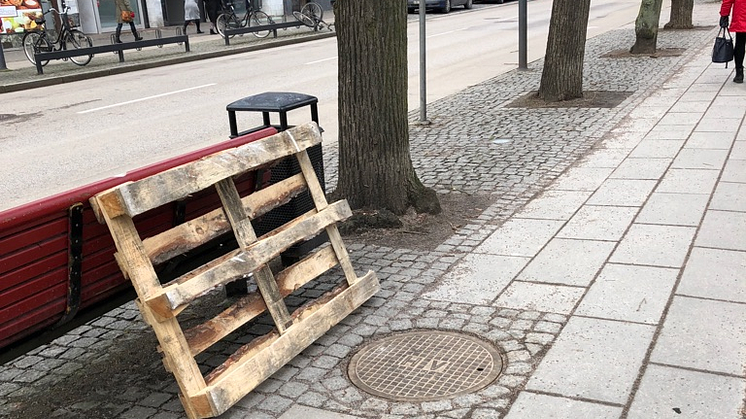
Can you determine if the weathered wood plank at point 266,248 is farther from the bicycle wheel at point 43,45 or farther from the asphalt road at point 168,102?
the bicycle wheel at point 43,45

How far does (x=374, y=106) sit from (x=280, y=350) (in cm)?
254

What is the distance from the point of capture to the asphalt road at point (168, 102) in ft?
29.0

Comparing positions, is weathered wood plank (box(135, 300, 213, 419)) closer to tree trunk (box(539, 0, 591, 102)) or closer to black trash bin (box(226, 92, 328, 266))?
black trash bin (box(226, 92, 328, 266))

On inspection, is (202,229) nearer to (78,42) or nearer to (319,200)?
(319,200)

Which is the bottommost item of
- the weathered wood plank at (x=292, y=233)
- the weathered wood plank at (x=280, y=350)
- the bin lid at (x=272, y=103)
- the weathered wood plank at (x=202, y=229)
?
the weathered wood plank at (x=280, y=350)

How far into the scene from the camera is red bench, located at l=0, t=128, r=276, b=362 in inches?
120

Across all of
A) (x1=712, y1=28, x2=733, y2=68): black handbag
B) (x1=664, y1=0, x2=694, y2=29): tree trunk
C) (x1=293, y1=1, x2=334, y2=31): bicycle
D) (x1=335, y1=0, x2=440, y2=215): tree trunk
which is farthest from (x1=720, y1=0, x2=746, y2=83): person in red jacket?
(x1=293, y1=1, x2=334, y2=31): bicycle

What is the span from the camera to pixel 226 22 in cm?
2572

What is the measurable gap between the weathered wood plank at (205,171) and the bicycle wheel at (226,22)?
72.9 feet

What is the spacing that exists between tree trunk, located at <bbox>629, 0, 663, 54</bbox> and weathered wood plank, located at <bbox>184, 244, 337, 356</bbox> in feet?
38.1

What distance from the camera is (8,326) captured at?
10.2 ft

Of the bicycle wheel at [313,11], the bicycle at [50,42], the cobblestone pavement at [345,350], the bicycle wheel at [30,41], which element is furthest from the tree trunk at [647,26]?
the bicycle wheel at [30,41]

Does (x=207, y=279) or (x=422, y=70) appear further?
(x=422, y=70)

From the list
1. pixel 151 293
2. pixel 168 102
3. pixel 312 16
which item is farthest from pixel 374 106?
pixel 312 16
